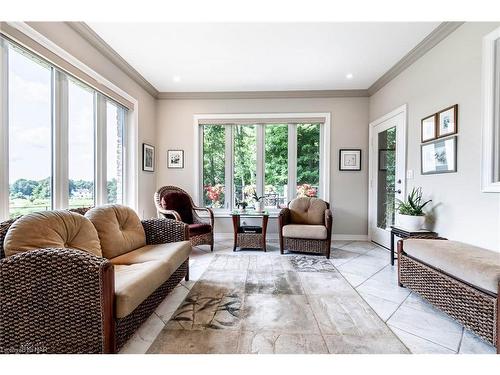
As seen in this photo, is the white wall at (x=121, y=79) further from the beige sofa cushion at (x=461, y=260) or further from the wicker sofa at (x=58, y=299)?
the beige sofa cushion at (x=461, y=260)

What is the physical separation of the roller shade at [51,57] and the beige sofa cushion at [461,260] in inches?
141

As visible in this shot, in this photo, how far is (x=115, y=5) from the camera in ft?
3.87

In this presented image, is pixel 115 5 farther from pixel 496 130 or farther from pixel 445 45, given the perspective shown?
pixel 445 45

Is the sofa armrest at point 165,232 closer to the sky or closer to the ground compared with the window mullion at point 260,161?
closer to the ground

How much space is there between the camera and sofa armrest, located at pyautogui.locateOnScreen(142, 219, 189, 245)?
2.53 metres

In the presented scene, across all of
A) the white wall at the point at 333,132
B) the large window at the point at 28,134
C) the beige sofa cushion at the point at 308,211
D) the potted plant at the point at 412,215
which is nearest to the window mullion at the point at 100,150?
the large window at the point at 28,134

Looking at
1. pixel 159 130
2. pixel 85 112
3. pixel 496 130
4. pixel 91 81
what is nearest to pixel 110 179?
pixel 85 112

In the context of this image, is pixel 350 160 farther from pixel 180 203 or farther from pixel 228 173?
pixel 180 203

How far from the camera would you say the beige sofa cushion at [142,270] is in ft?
4.62

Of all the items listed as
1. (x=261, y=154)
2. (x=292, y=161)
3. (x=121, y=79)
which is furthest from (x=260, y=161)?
(x=121, y=79)

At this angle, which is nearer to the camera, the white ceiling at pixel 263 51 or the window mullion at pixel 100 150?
the white ceiling at pixel 263 51

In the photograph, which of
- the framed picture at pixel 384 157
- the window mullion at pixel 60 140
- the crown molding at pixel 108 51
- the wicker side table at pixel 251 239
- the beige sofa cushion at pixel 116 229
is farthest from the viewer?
the framed picture at pixel 384 157

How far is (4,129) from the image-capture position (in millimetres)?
1834
